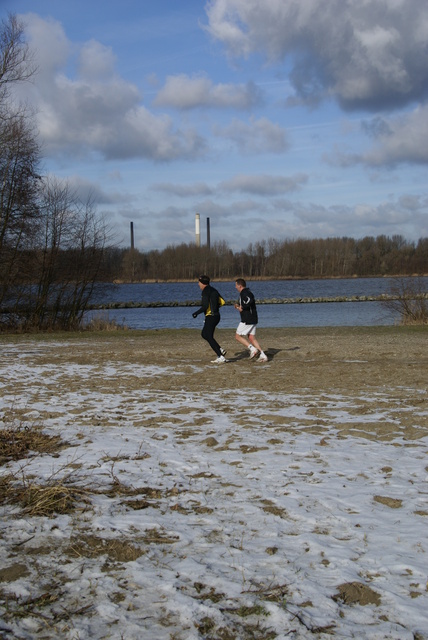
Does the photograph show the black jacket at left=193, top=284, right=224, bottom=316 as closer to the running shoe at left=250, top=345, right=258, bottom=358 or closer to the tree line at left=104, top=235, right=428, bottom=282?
the running shoe at left=250, top=345, right=258, bottom=358

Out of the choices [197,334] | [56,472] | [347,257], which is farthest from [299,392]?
[347,257]

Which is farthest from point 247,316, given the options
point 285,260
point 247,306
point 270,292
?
point 285,260

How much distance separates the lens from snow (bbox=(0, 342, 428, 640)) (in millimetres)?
3273

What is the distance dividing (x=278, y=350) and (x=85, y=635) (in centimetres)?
1348

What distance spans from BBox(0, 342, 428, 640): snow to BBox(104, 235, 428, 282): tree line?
129745mm

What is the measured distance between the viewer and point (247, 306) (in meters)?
13.8

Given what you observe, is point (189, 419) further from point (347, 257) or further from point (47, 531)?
point (347, 257)

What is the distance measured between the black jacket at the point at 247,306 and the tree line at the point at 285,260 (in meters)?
123

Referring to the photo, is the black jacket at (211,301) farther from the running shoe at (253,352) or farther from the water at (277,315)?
the water at (277,315)

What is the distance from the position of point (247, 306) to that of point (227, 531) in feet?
31.5

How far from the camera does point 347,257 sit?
140000 mm

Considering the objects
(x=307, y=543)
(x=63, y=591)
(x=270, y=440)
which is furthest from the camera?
(x=270, y=440)

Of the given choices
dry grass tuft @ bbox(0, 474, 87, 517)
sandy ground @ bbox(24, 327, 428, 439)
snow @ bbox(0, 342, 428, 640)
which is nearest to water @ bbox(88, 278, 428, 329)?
sandy ground @ bbox(24, 327, 428, 439)

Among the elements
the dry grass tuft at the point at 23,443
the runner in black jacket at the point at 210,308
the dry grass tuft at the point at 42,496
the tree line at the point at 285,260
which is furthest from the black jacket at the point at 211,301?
the tree line at the point at 285,260
